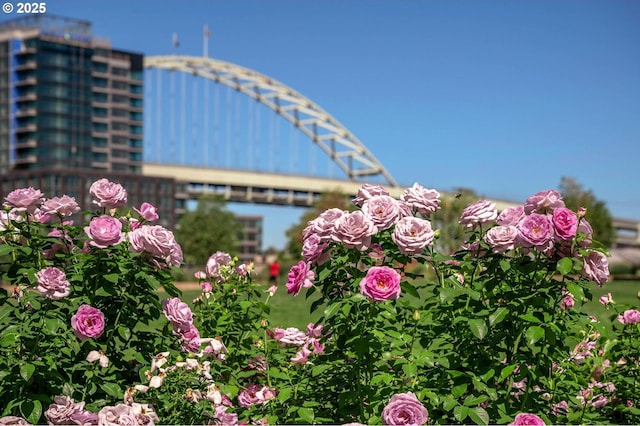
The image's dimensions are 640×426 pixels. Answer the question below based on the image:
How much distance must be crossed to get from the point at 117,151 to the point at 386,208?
105565mm

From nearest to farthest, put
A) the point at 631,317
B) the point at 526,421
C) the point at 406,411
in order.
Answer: the point at 406,411, the point at 526,421, the point at 631,317

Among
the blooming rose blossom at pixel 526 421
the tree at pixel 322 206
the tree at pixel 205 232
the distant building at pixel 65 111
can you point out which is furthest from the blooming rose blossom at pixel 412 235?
the distant building at pixel 65 111

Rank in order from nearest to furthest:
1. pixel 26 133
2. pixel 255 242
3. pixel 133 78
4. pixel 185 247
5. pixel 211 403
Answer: pixel 211 403
pixel 185 247
pixel 26 133
pixel 133 78
pixel 255 242

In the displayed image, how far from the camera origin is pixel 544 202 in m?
4.07

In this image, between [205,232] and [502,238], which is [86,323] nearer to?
[502,238]

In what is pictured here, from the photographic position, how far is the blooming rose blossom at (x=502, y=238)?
388 cm

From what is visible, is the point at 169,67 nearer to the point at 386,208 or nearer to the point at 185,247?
the point at 185,247

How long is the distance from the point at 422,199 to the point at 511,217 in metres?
0.49

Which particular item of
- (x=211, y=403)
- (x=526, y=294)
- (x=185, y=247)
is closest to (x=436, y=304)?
(x=526, y=294)

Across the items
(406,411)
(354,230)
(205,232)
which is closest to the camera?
(406,411)

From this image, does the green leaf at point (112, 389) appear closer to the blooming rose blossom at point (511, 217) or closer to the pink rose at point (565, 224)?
the blooming rose blossom at point (511, 217)

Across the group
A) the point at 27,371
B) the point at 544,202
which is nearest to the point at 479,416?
the point at 544,202

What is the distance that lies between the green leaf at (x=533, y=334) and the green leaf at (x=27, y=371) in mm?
2478

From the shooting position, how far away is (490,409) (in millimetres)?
3971
